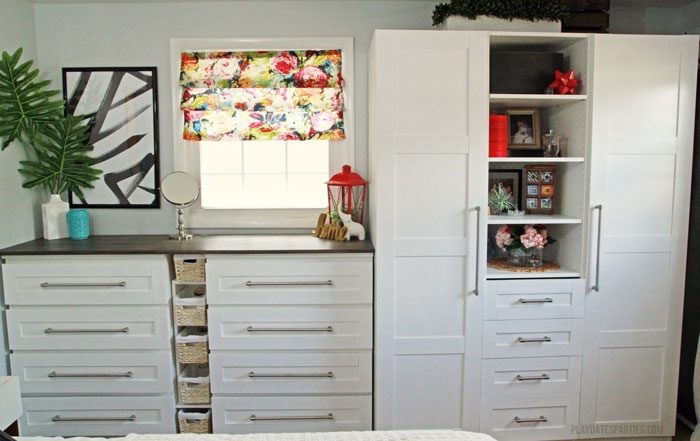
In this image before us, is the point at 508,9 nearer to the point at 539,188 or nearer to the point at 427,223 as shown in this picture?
the point at 539,188

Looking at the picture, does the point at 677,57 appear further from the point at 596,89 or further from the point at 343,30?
the point at 343,30

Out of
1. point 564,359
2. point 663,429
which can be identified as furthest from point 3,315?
point 663,429

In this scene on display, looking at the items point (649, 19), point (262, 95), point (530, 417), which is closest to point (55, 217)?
point (262, 95)

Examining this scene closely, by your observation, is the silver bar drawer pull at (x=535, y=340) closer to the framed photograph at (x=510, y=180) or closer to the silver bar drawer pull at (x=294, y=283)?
the framed photograph at (x=510, y=180)

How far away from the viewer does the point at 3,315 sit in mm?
2404

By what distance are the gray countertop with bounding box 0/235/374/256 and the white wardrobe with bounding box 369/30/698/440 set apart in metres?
0.26

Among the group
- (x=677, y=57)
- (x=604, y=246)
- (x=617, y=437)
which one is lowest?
(x=617, y=437)

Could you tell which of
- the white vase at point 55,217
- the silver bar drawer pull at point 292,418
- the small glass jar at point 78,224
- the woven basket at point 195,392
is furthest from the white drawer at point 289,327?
the white vase at point 55,217

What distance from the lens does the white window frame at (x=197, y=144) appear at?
2.73m

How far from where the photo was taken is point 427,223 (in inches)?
91.4

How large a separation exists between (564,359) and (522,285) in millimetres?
440

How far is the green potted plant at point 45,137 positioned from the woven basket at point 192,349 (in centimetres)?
95

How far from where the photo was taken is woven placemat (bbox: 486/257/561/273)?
2.45 metres

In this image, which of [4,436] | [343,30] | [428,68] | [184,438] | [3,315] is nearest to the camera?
[4,436]
